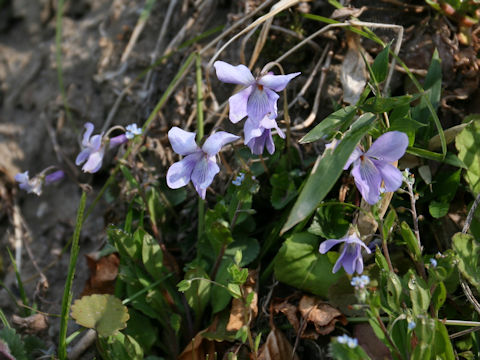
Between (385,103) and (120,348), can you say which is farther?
(120,348)

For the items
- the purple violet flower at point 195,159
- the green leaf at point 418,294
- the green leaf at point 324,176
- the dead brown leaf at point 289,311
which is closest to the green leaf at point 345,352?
the green leaf at point 418,294

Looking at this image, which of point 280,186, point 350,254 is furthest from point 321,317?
point 280,186

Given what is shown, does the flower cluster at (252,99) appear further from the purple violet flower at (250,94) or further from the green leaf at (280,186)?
the green leaf at (280,186)

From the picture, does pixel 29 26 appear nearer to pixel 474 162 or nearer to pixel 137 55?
pixel 137 55

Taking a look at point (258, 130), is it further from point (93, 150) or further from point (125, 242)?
point (93, 150)

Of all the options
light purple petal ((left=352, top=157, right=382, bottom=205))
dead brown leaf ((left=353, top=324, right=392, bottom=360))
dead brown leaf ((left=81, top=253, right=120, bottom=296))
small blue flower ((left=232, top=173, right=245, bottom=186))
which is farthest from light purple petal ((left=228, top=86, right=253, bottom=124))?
dead brown leaf ((left=81, top=253, right=120, bottom=296))

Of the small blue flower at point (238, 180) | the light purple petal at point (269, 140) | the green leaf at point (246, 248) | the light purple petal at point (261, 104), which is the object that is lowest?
the green leaf at point (246, 248)
